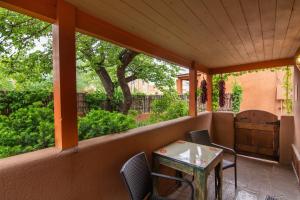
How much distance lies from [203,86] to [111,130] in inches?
108

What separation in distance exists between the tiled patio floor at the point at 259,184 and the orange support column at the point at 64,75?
1.81m

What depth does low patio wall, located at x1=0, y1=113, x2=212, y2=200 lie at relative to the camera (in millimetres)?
1045

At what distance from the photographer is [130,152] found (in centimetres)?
184

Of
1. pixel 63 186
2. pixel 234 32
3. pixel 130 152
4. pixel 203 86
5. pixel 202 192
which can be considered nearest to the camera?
pixel 63 186

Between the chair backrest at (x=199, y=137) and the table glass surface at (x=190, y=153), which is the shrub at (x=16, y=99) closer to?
the table glass surface at (x=190, y=153)

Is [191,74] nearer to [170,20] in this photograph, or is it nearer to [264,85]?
[170,20]

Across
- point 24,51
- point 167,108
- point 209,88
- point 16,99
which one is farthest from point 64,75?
point 209,88

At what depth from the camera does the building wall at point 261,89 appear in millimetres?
6622

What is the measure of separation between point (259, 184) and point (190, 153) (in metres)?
1.54

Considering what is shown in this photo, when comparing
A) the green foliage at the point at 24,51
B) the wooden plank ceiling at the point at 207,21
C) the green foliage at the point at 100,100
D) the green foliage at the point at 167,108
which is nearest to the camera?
the wooden plank ceiling at the point at 207,21

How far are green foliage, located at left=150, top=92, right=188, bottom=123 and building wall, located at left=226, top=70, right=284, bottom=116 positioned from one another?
3.17m

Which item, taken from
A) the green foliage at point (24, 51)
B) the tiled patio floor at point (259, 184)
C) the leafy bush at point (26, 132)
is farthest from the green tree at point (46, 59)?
the tiled patio floor at point (259, 184)

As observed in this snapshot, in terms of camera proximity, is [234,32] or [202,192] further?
[234,32]

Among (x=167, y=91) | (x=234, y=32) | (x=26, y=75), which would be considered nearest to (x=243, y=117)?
(x=167, y=91)
